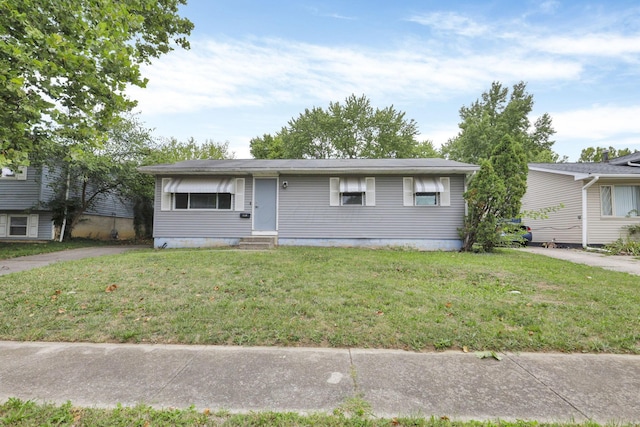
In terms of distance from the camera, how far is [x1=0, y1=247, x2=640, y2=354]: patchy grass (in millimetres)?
3113

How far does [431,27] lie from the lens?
10875 mm

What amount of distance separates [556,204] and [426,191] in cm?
743

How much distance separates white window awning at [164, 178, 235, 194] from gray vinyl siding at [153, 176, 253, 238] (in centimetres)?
55

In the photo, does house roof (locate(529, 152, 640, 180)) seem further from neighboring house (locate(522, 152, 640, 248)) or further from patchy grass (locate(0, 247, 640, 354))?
patchy grass (locate(0, 247, 640, 354))

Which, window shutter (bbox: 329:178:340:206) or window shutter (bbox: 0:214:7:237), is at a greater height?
window shutter (bbox: 329:178:340:206)

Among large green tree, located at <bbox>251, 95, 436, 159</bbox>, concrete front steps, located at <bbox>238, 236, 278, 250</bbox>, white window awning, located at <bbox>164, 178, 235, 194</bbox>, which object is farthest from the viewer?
large green tree, located at <bbox>251, 95, 436, 159</bbox>

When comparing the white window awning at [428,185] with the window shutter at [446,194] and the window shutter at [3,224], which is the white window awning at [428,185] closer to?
the window shutter at [446,194]

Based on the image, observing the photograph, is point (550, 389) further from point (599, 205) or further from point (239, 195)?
point (599, 205)

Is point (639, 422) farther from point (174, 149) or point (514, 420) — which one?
point (174, 149)

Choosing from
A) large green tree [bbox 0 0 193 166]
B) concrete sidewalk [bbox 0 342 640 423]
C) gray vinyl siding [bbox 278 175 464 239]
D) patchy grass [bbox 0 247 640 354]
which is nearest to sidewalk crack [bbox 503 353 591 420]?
concrete sidewalk [bbox 0 342 640 423]

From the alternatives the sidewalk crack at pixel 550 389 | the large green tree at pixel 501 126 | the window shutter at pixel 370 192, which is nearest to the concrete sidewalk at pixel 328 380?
the sidewalk crack at pixel 550 389

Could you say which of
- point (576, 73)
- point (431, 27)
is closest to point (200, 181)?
point (431, 27)

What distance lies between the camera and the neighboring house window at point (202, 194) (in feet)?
34.9

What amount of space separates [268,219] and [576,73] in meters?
16.0
